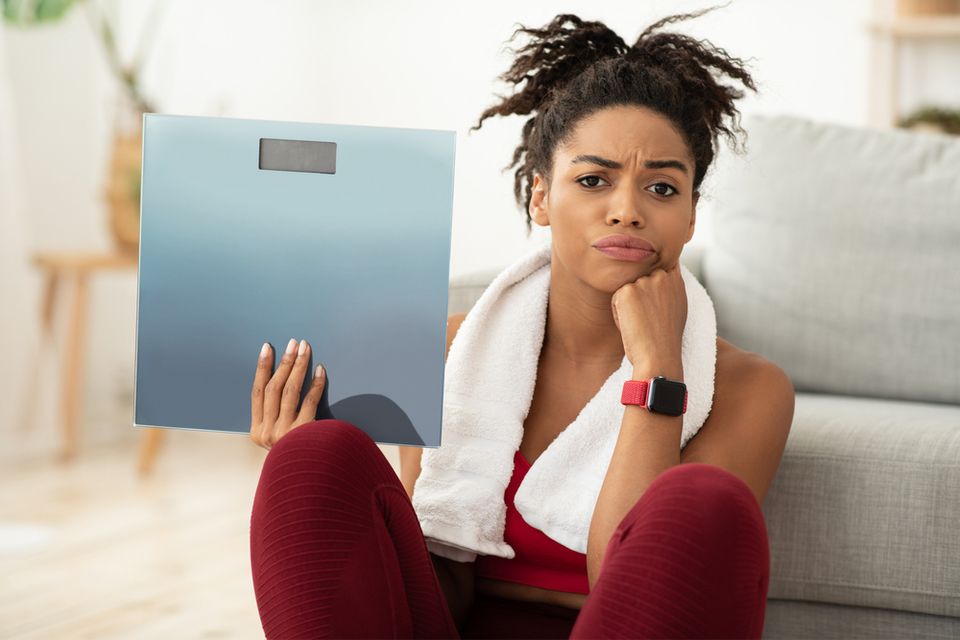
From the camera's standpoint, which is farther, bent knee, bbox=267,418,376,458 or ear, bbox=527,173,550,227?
ear, bbox=527,173,550,227

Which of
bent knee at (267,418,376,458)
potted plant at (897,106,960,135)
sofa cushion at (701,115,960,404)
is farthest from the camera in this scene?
potted plant at (897,106,960,135)

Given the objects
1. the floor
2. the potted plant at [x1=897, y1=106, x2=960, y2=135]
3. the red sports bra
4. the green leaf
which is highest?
the green leaf

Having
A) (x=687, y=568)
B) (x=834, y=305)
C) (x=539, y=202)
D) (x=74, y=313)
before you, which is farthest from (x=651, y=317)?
(x=74, y=313)

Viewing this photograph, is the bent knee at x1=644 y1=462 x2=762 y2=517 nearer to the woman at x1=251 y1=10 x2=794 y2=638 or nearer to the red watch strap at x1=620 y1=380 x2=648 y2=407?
the woman at x1=251 y1=10 x2=794 y2=638

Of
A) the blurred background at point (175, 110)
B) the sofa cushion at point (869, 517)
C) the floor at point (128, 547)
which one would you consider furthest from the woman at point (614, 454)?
the blurred background at point (175, 110)

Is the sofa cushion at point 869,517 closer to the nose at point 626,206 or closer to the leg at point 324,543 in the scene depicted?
the nose at point 626,206

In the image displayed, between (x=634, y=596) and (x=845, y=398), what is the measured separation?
80cm

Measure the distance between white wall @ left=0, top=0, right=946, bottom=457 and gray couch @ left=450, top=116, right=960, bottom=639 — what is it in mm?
1003

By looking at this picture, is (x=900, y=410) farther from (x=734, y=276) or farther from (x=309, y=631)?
(x=309, y=631)

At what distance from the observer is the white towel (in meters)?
1.04

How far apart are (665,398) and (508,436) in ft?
0.60

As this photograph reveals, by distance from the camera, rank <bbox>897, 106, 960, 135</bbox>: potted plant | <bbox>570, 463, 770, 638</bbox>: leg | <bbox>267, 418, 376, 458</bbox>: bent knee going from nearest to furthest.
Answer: <bbox>570, 463, 770, 638</bbox>: leg
<bbox>267, 418, 376, 458</bbox>: bent knee
<bbox>897, 106, 960, 135</bbox>: potted plant

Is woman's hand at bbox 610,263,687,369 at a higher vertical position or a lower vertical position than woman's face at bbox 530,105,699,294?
lower

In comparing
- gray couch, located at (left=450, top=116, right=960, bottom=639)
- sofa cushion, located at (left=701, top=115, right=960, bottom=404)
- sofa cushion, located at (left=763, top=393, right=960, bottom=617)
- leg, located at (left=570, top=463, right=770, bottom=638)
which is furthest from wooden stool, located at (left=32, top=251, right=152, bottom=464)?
leg, located at (left=570, top=463, right=770, bottom=638)
